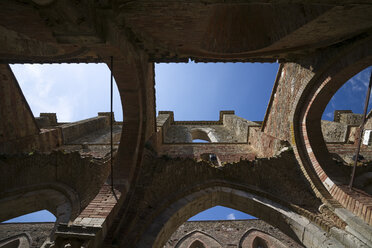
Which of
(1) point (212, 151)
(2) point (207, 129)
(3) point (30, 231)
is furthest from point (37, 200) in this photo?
(2) point (207, 129)

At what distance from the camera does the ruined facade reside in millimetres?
2850

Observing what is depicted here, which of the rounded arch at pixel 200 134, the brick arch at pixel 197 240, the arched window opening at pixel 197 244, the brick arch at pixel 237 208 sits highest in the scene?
the rounded arch at pixel 200 134

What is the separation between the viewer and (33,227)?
8586 millimetres

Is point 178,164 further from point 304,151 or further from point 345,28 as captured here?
point 345,28

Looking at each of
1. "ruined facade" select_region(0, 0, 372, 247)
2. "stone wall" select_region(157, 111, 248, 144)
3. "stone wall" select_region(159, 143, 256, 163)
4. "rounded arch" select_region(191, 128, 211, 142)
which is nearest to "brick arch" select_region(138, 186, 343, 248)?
"ruined facade" select_region(0, 0, 372, 247)

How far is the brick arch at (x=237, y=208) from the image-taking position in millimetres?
3182

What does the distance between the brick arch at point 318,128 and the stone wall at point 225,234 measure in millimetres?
5690

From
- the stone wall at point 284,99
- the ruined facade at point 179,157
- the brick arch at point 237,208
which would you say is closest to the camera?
the ruined facade at point 179,157

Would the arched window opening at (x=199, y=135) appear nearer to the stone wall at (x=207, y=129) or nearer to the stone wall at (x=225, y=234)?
the stone wall at (x=207, y=129)

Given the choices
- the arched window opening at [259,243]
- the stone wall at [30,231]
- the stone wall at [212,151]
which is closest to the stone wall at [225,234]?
the arched window opening at [259,243]

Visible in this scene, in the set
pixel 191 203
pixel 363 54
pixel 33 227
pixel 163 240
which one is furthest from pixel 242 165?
pixel 33 227

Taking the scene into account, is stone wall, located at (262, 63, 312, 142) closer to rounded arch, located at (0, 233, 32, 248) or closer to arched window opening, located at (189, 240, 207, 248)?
arched window opening, located at (189, 240, 207, 248)

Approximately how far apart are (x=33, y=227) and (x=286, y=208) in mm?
11871

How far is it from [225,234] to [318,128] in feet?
22.4
